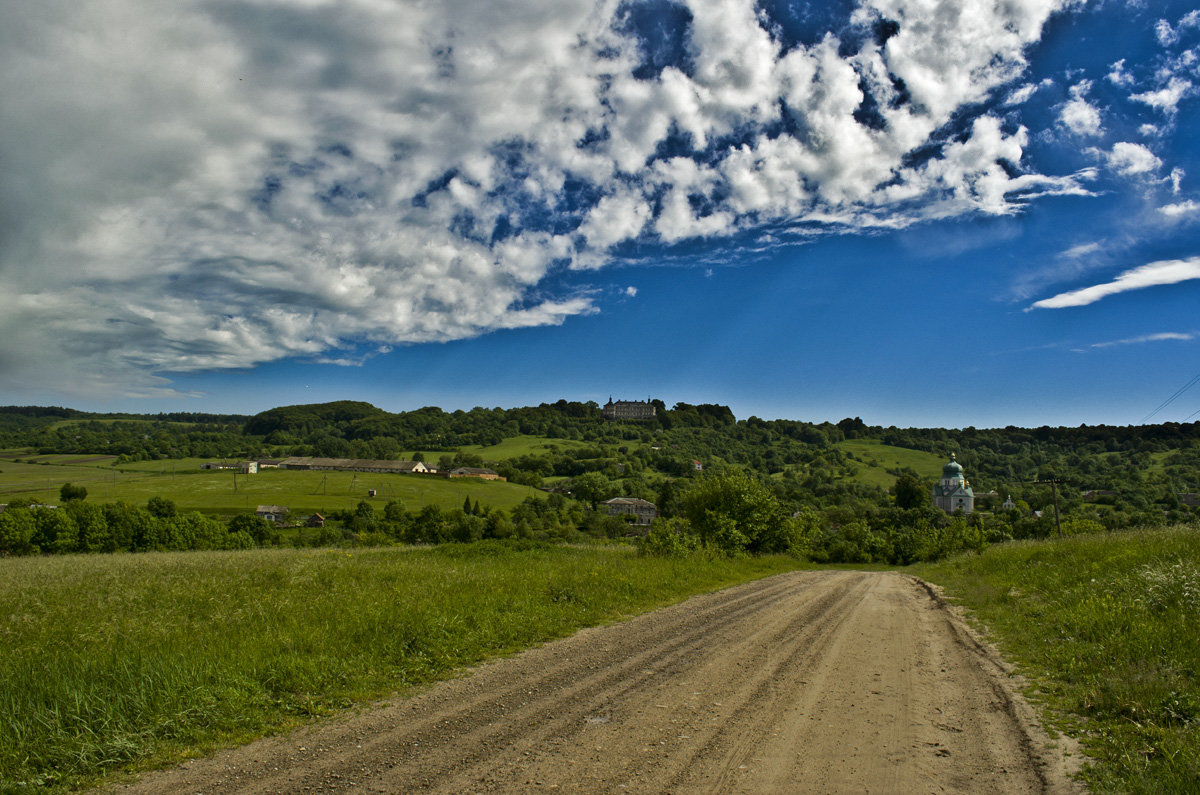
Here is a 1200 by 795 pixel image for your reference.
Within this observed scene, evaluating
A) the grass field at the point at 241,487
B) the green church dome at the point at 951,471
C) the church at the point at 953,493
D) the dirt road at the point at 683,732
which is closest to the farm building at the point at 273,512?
the grass field at the point at 241,487

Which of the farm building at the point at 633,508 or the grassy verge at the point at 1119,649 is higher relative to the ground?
the grassy verge at the point at 1119,649

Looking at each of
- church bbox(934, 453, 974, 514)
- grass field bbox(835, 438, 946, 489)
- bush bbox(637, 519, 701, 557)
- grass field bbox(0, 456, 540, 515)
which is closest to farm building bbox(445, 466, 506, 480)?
grass field bbox(0, 456, 540, 515)

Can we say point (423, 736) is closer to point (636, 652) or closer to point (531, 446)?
point (636, 652)

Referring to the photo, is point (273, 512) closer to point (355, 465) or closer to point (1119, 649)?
point (355, 465)

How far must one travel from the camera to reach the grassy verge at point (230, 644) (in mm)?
5262

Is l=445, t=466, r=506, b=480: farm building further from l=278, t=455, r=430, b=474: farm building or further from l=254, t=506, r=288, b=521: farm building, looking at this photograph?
l=254, t=506, r=288, b=521: farm building

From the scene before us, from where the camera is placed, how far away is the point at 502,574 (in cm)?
1427

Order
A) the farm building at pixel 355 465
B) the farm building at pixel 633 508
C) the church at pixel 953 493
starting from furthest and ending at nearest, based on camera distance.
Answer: the farm building at pixel 355 465
the farm building at pixel 633 508
the church at pixel 953 493

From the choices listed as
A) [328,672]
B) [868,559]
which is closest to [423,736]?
[328,672]

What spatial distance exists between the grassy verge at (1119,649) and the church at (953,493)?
329 feet

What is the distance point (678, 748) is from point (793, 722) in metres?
1.47

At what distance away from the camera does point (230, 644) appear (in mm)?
7695

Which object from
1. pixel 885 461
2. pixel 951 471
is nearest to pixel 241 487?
pixel 951 471

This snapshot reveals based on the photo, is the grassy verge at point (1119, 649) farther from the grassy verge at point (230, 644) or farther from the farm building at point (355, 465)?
the farm building at point (355, 465)
